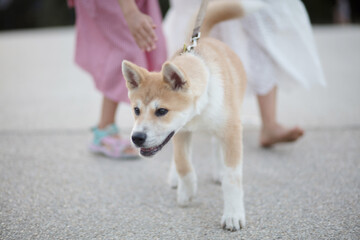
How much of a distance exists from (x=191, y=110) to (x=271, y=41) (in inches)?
58.0

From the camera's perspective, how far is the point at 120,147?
3062 mm

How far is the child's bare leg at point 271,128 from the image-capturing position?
3.02 meters

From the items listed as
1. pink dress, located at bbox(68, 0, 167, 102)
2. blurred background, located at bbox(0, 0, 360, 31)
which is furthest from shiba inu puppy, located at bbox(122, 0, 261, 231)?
blurred background, located at bbox(0, 0, 360, 31)

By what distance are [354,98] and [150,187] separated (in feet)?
10.2

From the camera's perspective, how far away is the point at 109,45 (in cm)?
306

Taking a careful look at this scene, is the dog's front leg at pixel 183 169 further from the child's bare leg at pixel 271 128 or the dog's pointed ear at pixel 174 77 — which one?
the child's bare leg at pixel 271 128

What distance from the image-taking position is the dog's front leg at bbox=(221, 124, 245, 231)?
2.00 meters

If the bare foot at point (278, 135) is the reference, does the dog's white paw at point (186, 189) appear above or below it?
above

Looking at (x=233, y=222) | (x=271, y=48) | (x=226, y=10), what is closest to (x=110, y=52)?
(x=226, y=10)

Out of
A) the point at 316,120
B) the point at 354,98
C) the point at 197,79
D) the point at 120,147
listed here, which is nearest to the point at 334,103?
the point at 354,98

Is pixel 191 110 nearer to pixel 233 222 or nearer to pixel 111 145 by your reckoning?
pixel 233 222

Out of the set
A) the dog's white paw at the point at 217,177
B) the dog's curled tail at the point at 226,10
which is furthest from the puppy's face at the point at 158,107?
the dog's curled tail at the point at 226,10

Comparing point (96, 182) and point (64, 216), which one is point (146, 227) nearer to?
point (64, 216)

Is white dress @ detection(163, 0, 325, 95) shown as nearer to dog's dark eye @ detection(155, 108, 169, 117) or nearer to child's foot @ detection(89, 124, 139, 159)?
child's foot @ detection(89, 124, 139, 159)
